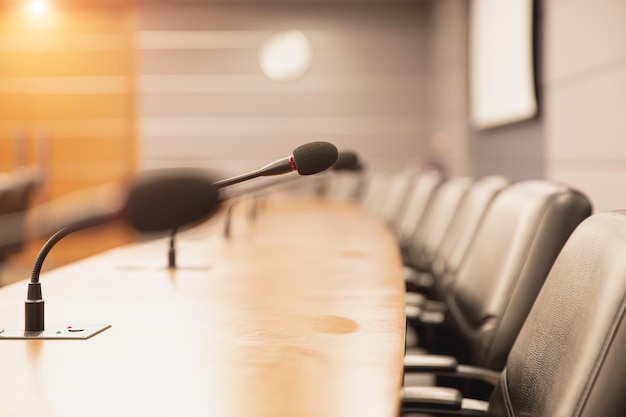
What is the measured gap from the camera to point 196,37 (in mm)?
8266

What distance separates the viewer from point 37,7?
8.27 metres

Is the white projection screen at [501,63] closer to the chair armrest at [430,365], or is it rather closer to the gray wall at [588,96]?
the gray wall at [588,96]

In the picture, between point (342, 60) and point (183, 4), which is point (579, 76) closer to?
point (342, 60)

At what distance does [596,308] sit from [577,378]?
0.09 m

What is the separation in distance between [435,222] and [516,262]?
1.47 m

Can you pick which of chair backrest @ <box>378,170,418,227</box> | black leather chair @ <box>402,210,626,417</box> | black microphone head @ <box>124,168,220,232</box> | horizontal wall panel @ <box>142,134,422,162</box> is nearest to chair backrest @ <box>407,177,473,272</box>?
chair backrest @ <box>378,170,418,227</box>

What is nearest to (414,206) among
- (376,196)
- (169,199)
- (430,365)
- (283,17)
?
(376,196)

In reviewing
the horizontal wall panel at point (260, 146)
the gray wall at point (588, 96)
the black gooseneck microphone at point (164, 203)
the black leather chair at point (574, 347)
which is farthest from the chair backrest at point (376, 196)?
the black gooseneck microphone at point (164, 203)

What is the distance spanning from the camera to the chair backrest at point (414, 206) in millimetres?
3656

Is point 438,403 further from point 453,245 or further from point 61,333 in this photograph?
point 453,245

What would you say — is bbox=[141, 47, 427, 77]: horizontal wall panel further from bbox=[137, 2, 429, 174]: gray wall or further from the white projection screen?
the white projection screen

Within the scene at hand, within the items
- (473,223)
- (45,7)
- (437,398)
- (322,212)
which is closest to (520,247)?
(437,398)

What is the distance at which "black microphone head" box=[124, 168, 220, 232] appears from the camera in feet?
2.34

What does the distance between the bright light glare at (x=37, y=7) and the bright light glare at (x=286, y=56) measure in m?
2.31
